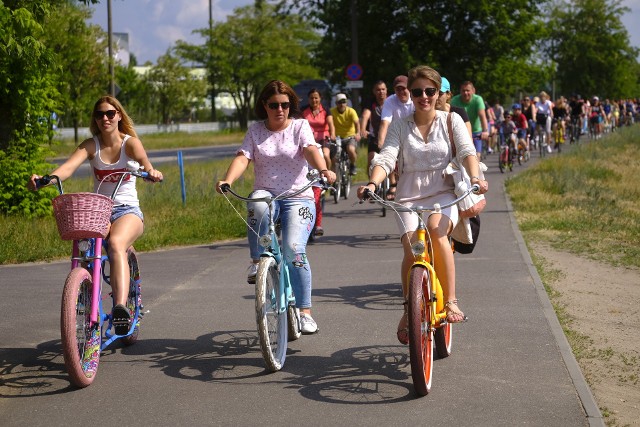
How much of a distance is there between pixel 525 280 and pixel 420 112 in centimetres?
379

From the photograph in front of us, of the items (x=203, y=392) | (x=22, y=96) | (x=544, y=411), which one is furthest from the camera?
(x=22, y=96)

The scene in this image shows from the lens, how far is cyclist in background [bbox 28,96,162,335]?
23.3 feet

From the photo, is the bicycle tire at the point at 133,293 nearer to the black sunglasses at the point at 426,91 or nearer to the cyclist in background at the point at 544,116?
the black sunglasses at the point at 426,91

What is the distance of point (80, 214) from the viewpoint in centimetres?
650

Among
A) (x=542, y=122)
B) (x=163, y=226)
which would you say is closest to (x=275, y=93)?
(x=163, y=226)

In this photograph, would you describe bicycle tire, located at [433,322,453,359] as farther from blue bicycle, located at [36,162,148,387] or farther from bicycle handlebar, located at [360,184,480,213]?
blue bicycle, located at [36,162,148,387]

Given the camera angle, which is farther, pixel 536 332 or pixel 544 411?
pixel 536 332

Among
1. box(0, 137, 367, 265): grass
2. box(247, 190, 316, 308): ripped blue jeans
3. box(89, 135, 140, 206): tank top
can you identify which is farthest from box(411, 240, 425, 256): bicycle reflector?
box(0, 137, 367, 265): grass

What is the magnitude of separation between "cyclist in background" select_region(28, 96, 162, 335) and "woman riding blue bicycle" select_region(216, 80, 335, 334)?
67 cm

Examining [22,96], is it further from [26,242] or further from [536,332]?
[536,332]

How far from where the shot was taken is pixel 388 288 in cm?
998

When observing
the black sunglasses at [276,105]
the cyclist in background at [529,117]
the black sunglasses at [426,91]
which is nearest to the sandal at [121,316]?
the black sunglasses at [276,105]

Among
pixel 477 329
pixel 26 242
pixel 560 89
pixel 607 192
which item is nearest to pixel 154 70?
pixel 560 89

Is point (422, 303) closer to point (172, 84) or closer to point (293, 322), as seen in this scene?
point (293, 322)
